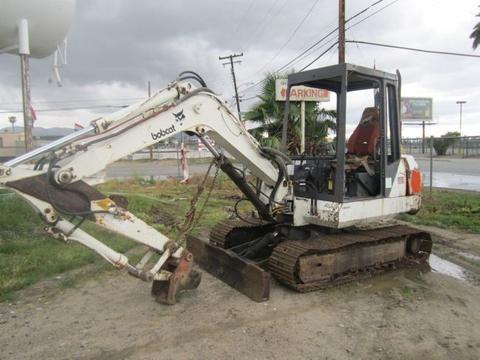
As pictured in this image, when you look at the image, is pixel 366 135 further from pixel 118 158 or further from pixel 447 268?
pixel 118 158

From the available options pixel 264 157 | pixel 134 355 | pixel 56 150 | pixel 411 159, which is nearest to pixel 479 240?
pixel 411 159

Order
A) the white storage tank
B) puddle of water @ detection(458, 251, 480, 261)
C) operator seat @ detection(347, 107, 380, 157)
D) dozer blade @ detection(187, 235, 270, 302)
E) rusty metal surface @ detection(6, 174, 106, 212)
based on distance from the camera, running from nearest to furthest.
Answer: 1. rusty metal surface @ detection(6, 174, 106, 212)
2. dozer blade @ detection(187, 235, 270, 302)
3. operator seat @ detection(347, 107, 380, 157)
4. puddle of water @ detection(458, 251, 480, 261)
5. the white storage tank

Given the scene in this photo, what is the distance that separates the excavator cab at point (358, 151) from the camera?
19.6ft

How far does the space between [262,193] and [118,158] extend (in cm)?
232

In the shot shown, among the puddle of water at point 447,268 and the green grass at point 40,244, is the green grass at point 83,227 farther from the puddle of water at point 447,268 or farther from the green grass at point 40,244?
the puddle of water at point 447,268

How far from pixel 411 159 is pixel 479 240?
119 inches

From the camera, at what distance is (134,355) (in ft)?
13.6

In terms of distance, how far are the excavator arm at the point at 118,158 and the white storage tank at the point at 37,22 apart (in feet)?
22.1

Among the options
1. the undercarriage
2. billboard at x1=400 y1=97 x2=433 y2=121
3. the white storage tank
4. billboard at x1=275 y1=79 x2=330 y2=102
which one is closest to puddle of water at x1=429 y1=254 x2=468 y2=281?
the undercarriage

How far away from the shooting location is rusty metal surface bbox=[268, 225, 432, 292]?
5.74 meters

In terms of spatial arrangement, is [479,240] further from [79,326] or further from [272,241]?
[79,326]

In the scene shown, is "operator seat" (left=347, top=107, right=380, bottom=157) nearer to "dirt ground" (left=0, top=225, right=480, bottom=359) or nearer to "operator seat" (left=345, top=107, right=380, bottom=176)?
"operator seat" (left=345, top=107, right=380, bottom=176)

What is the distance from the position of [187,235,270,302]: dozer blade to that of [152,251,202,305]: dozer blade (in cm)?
66

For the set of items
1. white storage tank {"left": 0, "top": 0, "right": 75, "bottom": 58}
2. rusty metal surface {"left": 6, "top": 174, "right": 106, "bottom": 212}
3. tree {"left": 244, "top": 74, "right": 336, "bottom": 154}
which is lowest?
rusty metal surface {"left": 6, "top": 174, "right": 106, "bottom": 212}
